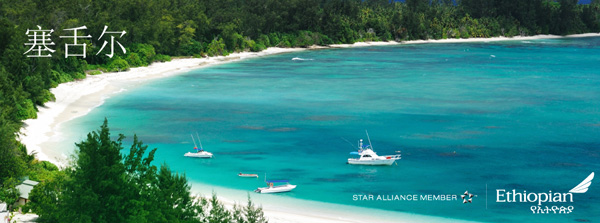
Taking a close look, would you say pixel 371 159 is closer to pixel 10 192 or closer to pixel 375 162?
pixel 375 162

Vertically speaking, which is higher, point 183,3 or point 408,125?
point 183,3

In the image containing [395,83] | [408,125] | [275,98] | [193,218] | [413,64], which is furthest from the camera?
[413,64]

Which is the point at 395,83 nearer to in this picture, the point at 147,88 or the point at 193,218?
the point at 147,88

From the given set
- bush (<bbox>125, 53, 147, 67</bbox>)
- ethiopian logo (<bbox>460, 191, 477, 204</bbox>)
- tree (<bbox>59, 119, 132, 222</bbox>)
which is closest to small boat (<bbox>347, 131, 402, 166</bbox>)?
ethiopian logo (<bbox>460, 191, 477, 204</bbox>)

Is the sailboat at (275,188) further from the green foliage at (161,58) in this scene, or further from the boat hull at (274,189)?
the green foliage at (161,58)

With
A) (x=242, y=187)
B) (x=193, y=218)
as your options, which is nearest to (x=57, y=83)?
(x=242, y=187)

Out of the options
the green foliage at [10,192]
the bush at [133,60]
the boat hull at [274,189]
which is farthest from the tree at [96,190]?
the bush at [133,60]

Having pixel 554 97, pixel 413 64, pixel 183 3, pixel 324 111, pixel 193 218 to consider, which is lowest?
pixel 193 218
